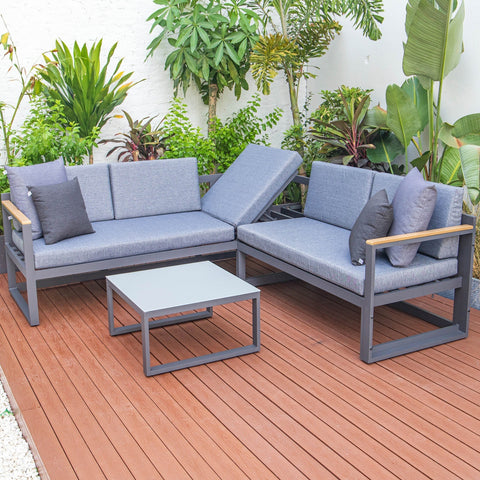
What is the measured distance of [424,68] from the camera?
4500 mm

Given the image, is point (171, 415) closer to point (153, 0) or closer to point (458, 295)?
point (458, 295)

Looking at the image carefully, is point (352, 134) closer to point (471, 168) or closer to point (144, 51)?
point (471, 168)

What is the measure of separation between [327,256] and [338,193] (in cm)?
95

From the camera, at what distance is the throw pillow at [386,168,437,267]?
3.55m

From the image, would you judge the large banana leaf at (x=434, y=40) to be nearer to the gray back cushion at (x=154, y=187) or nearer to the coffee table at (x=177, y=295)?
the gray back cushion at (x=154, y=187)

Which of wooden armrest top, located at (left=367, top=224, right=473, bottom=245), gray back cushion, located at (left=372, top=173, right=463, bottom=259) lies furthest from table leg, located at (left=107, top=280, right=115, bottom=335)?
gray back cushion, located at (left=372, top=173, right=463, bottom=259)

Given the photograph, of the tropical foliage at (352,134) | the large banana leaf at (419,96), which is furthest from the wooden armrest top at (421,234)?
the tropical foliage at (352,134)

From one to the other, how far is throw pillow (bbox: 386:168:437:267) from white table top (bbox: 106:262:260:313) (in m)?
0.84

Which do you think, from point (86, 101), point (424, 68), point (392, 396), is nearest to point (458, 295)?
point (392, 396)

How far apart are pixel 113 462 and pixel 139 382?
0.73 metres

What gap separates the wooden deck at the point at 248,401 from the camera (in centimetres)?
260

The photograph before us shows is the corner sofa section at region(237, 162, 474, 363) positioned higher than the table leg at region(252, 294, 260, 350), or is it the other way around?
the corner sofa section at region(237, 162, 474, 363)

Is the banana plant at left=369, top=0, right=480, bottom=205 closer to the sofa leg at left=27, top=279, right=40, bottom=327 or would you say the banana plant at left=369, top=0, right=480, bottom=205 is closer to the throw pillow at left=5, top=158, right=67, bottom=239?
the throw pillow at left=5, top=158, right=67, bottom=239

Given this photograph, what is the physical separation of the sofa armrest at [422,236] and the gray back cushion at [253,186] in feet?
5.14
